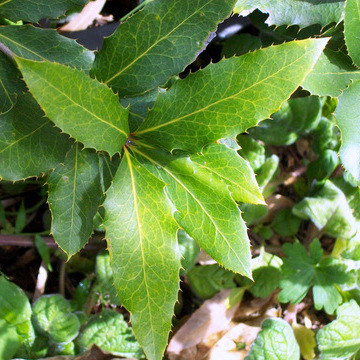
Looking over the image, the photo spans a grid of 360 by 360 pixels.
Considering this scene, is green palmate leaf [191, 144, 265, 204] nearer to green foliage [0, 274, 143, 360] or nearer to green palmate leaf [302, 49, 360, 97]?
green palmate leaf [302, 49, 360, 97]

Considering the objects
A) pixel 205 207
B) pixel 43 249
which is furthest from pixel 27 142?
pixel 43 249

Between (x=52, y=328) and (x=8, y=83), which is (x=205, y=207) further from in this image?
(x=52, y=328)

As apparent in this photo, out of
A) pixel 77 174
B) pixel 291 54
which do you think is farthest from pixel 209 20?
pixel 77 174

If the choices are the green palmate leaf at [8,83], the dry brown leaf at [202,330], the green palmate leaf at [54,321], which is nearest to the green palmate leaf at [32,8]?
the green palmate leaf at [8,83]

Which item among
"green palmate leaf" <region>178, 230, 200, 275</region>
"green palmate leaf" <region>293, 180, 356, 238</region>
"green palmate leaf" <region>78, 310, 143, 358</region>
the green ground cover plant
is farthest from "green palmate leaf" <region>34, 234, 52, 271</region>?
"green palmate leaf" <region>293, 180, 356, 238</region>

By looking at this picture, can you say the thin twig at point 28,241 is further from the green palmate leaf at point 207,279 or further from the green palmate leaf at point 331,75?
the green palmate leaf at point 331,75

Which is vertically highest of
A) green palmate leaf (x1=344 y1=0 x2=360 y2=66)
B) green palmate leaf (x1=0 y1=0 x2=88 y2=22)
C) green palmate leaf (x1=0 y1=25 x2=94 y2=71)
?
green palmate leaf (x1=344 y1=0 x2=360 y2=66)
